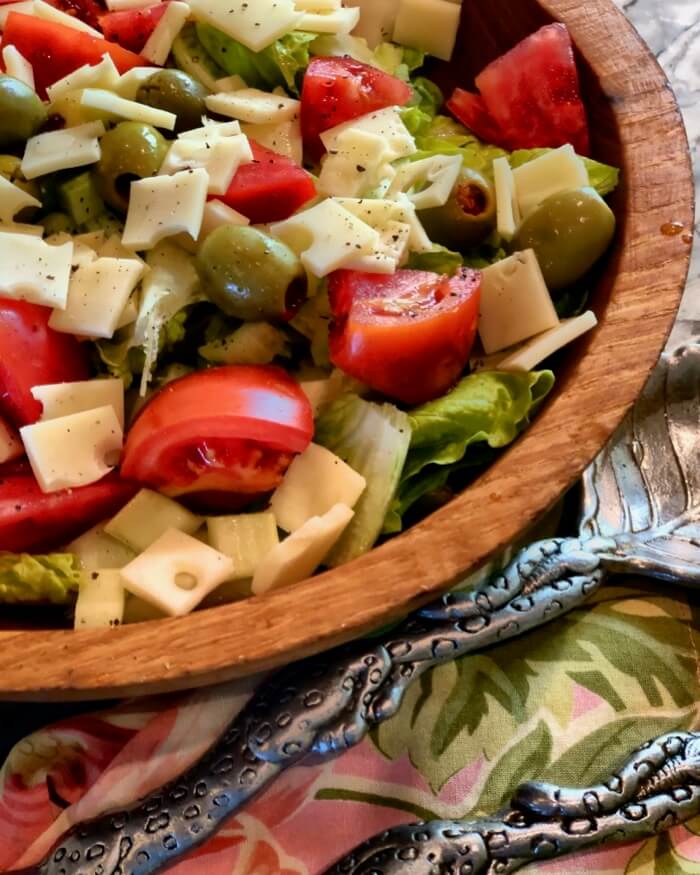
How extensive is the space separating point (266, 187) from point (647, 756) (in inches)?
33.8

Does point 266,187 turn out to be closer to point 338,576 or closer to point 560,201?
point 560,201

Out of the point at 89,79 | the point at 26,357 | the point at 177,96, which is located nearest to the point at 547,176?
the point at 177,96

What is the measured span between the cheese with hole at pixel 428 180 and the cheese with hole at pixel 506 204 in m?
0.06

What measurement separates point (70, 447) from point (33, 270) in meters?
0.22

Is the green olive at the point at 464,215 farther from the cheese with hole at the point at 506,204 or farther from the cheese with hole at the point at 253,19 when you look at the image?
the cheese with hole at the point at 253,19

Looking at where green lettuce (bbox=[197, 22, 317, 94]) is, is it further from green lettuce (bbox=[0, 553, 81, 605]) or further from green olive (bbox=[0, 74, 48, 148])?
green lettuce (bbox=[0, 553, 81, 605])

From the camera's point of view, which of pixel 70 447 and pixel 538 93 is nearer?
pixel 70 447

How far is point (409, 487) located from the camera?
44.8 inches

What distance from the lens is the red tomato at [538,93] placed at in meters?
1.40

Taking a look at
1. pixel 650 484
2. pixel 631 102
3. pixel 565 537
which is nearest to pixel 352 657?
pixel 565 537

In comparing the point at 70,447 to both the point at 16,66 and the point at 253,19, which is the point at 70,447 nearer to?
the point at 16,66

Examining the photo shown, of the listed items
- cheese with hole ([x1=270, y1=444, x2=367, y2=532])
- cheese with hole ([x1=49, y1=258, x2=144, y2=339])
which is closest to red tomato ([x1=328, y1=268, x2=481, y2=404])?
cheese with hole ([x1=270, y1=444, x2=367, y2=532])

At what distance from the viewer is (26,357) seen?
1.10m

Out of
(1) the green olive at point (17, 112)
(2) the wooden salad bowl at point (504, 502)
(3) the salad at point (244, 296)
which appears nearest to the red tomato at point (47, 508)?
(3) the salad at point (244, 296)
